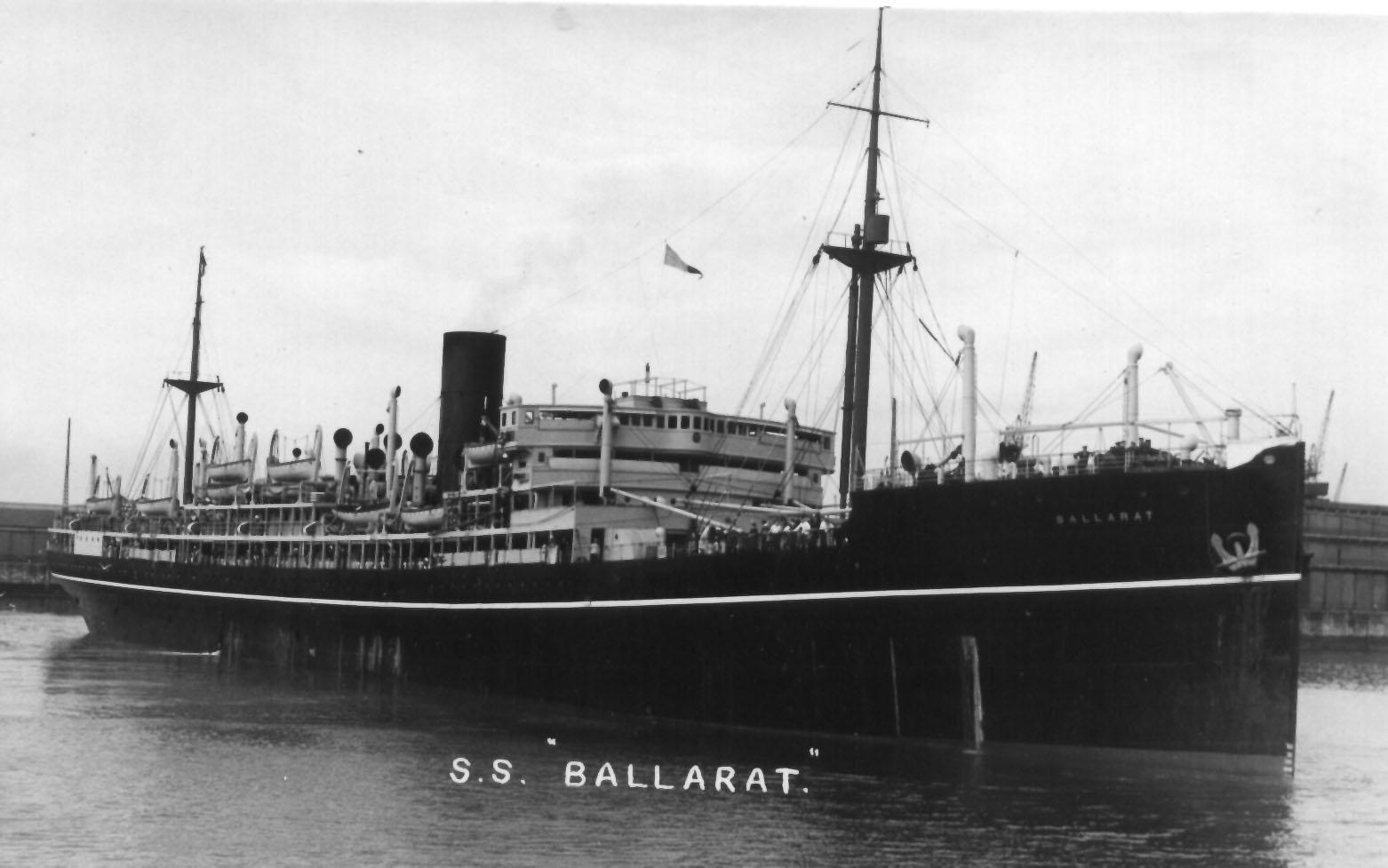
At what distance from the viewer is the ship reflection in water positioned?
1869cm

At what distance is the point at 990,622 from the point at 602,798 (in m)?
7.22

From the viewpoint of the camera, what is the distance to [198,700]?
3466 centimetres

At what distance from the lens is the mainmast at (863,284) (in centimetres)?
3117

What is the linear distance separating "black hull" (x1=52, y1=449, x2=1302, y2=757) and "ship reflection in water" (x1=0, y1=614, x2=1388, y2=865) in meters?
0.74

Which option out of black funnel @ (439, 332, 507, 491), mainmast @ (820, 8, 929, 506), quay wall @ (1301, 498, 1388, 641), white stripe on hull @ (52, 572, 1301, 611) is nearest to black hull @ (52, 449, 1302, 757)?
white stripe on hull @ (52, 572, 1301, 611)

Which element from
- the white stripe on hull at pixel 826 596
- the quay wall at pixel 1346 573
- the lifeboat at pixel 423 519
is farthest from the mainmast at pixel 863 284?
the quay wall at pixel 1346 573

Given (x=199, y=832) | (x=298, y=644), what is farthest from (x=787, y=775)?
(x=298, y=644)

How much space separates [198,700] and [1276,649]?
2358 centimetres

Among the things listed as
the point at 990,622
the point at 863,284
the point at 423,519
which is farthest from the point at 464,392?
the point at 990,622

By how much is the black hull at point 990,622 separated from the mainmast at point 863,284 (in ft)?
14.5

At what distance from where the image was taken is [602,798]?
22.1 metres

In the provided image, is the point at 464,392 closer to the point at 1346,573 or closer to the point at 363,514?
the point at 363,514

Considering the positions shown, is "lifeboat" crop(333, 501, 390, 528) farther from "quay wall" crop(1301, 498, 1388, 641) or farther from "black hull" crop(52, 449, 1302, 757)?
"quay wall" crop(1301, 498, 1388, 641)

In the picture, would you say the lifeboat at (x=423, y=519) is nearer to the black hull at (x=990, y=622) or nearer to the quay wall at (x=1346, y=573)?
the black hull at (x=990, y=622)
